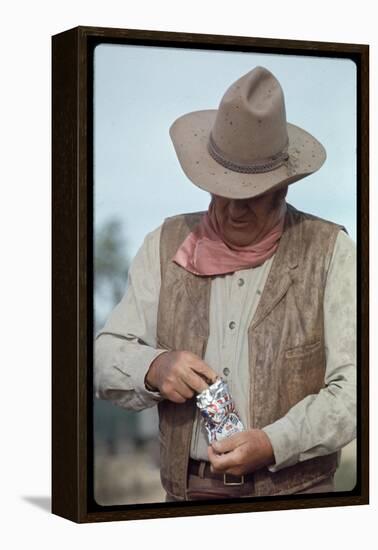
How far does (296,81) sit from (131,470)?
1867 millimetres

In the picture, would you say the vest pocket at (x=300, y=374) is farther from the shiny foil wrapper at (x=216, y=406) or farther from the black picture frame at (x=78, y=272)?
the black picture frame at (x=78, y=272)

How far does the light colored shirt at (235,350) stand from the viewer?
855 cm

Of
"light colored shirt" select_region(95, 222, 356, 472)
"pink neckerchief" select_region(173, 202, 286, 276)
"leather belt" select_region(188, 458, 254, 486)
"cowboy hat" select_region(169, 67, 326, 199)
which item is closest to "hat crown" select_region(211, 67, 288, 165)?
"cowboy hat" select_region(169, 67, 326, 199)

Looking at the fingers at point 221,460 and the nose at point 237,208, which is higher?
the nose at point 237,208

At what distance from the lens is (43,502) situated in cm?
902

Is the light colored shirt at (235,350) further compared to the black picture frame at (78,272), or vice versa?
the light colored shirt at (235,350)

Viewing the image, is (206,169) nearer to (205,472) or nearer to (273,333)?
(273,333)

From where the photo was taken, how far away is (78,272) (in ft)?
27.6

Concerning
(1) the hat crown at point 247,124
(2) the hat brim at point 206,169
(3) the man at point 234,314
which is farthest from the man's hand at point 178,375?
(1) the hat crown at point 247,124

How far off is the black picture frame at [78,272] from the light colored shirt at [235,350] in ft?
0.47

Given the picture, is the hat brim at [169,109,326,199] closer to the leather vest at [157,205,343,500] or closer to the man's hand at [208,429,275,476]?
the leather vest at [157,205,343,500]

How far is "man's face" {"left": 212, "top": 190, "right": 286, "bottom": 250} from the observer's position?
8703mm

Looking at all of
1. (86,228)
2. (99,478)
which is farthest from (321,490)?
(86,228)

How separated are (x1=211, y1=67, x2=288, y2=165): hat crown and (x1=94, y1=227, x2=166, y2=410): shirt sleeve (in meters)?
0.49
